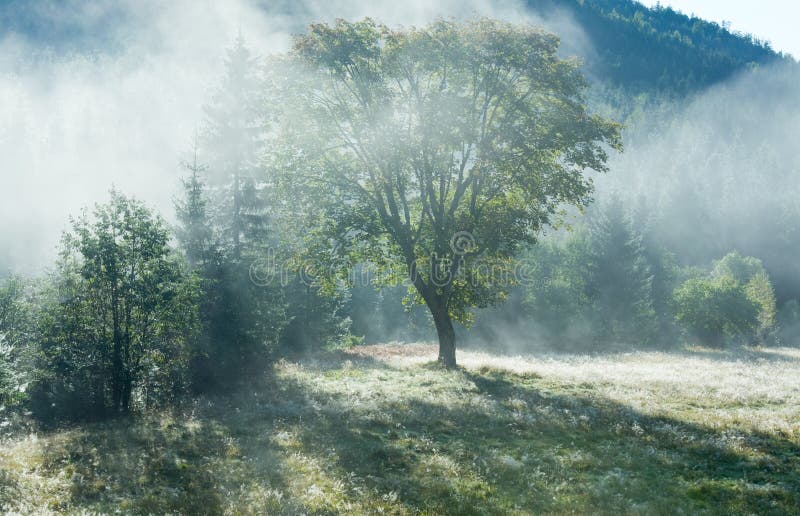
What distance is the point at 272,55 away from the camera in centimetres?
2606

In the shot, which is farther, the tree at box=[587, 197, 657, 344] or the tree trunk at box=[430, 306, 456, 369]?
the tree at box=[587, 197, 657, 344]

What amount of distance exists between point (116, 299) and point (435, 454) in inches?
544

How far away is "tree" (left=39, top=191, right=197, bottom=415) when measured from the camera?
19.5 metres

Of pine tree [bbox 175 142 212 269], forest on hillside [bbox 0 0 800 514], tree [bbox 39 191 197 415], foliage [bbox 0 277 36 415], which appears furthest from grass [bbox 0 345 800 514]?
pine tree [bbox 175 142 212 269]

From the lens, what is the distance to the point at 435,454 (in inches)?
525

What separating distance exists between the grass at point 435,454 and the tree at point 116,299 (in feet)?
10.1

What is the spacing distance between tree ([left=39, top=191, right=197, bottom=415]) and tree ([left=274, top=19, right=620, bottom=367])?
790cm

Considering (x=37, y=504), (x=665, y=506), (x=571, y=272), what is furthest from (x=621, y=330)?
(x=37, y=504)

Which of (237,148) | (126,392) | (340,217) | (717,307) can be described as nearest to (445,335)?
(340,217)

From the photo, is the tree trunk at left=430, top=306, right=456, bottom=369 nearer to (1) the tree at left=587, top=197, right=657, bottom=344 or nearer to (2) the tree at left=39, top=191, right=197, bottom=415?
(2) the tree at left=39, top=191, right=197, bottom=415

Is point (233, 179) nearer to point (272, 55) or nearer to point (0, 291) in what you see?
point (272, 55)

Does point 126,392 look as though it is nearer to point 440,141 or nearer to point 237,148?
point 440,141

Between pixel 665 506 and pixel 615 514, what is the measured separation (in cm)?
110

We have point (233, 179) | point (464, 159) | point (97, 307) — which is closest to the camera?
point (97, 307)
